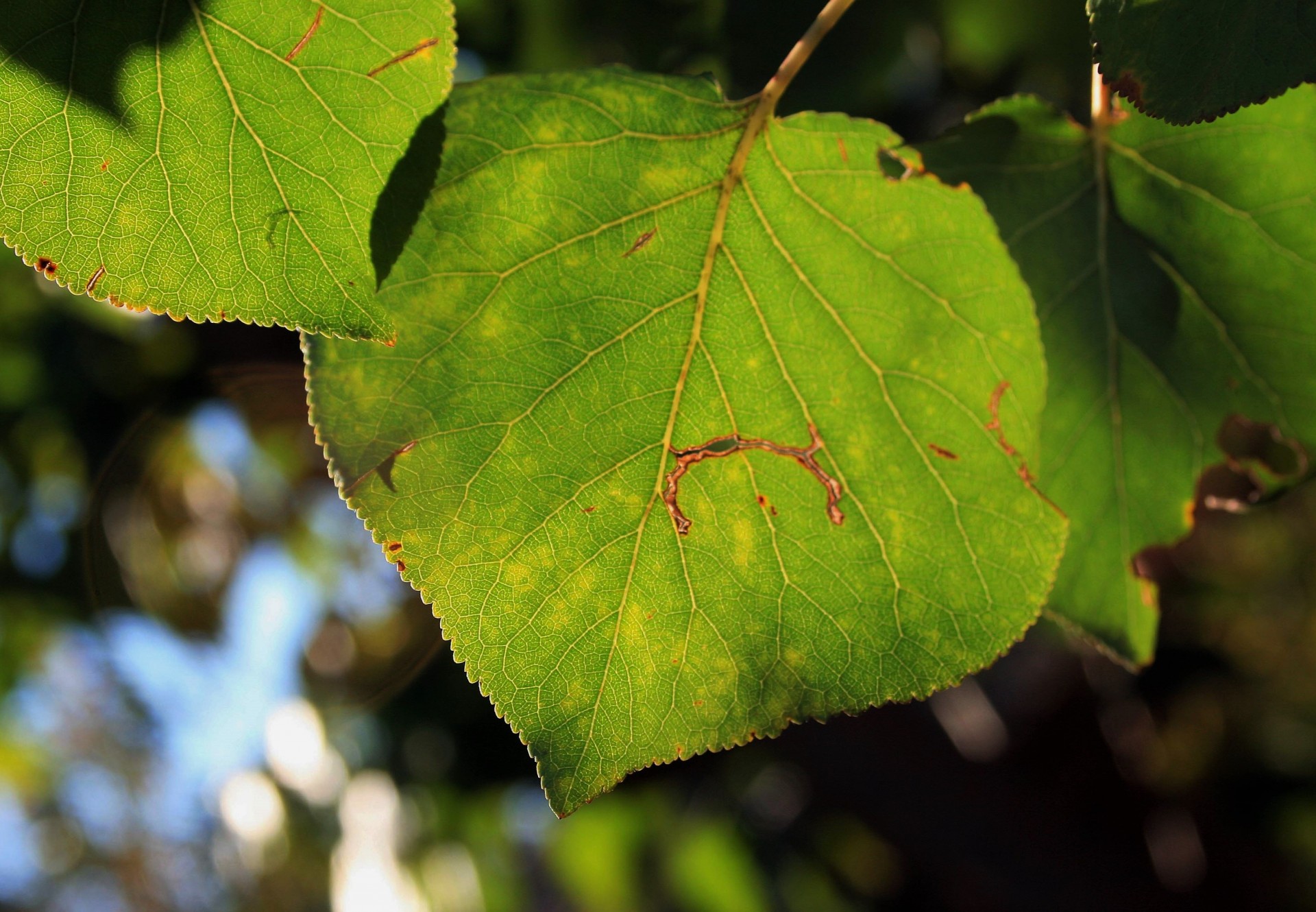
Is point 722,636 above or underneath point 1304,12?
underneath

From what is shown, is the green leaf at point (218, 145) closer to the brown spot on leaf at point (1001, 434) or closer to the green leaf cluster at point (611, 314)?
the green leaf cluster at point (611, 314)

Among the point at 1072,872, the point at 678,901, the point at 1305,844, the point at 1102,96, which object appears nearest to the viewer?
the point at 1102,96

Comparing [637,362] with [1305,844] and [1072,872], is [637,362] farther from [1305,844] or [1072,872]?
[1305,844]

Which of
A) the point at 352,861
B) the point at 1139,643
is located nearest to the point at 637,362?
the point at 1139,643

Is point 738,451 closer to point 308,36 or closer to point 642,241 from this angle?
point 642,241

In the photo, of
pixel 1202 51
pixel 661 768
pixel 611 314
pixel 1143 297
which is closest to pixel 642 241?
pixel 611 314

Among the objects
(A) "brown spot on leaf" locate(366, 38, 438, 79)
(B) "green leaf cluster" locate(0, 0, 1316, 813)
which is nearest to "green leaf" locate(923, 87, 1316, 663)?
(B) "green leaf cluster" locate(0, 0, 1316, 813)

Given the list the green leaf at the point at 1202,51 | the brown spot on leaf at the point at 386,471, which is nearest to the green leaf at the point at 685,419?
the brown spot on leaf at the point at 386,471
